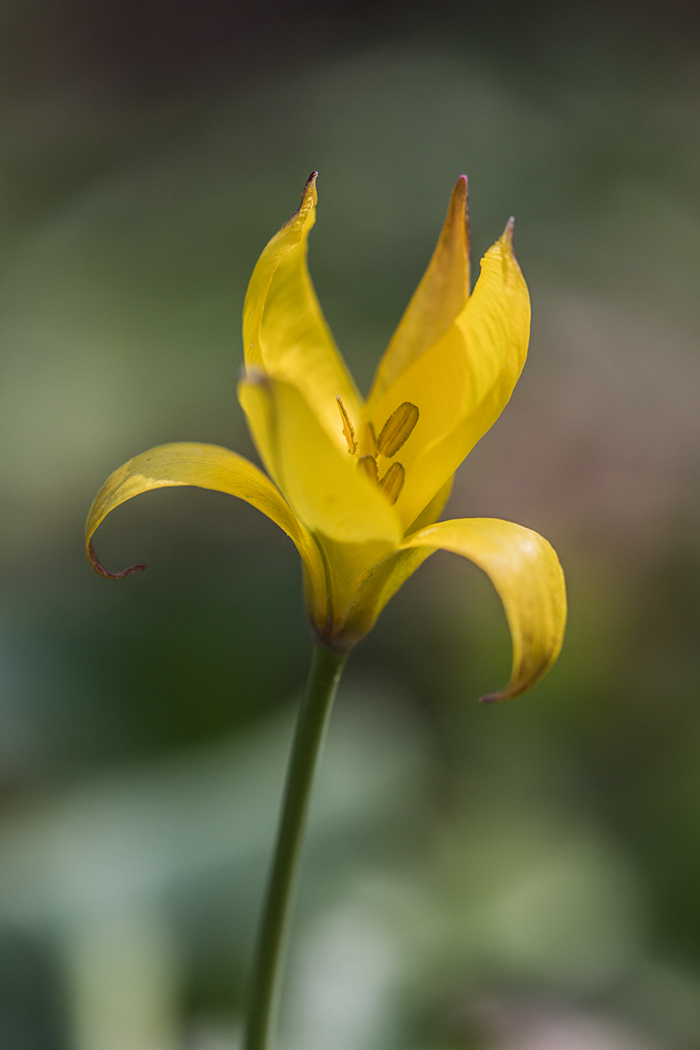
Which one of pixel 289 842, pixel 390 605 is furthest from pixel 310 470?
pixel 390 605

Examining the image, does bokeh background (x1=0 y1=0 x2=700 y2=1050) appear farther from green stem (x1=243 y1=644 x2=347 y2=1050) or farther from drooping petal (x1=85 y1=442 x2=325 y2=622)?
drooping petal (x1=85 y1=442 x2=325 y2=622)

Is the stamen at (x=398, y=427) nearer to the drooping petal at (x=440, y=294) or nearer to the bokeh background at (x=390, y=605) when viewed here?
the drooping petal at (x=440, y=294)

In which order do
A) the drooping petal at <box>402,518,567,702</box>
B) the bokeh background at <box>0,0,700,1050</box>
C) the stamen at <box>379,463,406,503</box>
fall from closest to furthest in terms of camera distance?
the drooping petal at <box>402,518,567,702</box> → the stamen at <box>379,463,406,503</box> → the bokeh background at <box>0,0,700,1050</box>

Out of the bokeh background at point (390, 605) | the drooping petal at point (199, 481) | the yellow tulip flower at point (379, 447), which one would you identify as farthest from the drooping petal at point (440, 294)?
the bokeh background at point (390, 605)

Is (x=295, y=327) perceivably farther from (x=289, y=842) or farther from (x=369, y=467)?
(x=289, y=842)

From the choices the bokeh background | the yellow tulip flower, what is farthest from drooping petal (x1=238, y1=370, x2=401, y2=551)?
the bokeh background

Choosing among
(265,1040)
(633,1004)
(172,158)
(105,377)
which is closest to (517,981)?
(633,1004)
